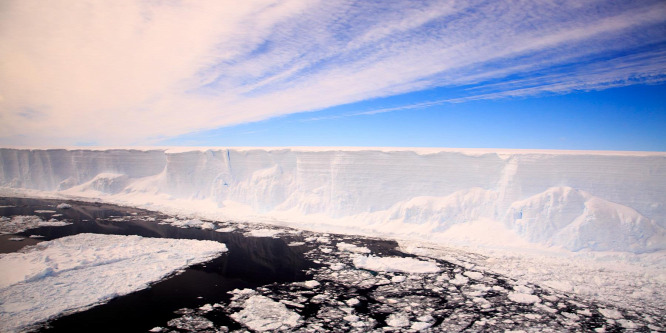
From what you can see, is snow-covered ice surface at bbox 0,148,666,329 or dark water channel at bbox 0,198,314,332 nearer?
dark water channel at bbox 0,198,314,332

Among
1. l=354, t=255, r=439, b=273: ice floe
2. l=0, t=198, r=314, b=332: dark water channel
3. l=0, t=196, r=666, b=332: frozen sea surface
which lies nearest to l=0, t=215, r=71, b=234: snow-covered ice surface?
l=0, t=198, r=314, b=332: dark water channel

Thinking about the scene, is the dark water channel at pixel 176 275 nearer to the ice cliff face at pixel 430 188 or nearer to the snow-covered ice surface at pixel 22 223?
the snow-covered ice surface at pixel 22 223

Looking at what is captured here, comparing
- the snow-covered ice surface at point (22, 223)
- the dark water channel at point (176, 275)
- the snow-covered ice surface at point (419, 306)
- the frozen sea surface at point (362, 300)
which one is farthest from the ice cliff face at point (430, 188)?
the snow-covered ice surface at point (22, 223)

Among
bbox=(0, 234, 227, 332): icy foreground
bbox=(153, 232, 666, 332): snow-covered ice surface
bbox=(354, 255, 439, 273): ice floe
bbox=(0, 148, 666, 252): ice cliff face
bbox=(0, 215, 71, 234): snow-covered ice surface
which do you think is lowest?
bbox=(153, 232, 666, 332): snow-covered ice surface

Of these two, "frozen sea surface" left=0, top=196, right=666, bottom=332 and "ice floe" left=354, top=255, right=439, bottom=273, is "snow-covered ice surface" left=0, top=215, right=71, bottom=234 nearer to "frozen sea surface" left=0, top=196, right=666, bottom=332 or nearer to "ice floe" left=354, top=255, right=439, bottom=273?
"frozen sea surface" left=0, top=196, right=666, bottom=332

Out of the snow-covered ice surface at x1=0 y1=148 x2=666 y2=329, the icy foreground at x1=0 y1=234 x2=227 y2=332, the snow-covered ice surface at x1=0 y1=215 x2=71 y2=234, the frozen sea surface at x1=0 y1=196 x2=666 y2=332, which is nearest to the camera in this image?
the frozen sea surface at x1=0 y1=196 x2=666 y2=332

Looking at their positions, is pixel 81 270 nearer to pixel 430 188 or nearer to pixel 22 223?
pixel 22 223
